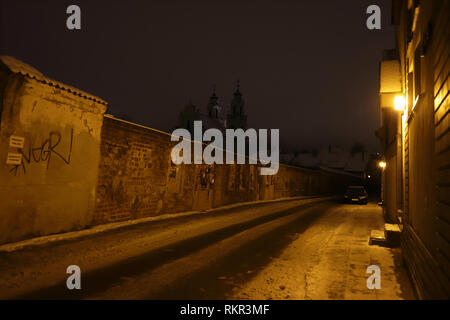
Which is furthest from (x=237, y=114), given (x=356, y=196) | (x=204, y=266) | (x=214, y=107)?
(x=204, y=266)

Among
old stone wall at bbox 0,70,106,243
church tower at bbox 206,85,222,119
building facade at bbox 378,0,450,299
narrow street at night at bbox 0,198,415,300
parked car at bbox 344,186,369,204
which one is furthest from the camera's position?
church tower at bbox 206,85,222,119

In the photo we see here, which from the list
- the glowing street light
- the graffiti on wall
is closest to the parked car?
the glowing street light

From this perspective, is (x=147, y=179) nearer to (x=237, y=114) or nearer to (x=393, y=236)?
(x=393, y=236)

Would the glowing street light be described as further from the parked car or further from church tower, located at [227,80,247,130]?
church tower, located at [227,80,247,130]

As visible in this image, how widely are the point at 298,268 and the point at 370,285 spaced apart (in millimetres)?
1357

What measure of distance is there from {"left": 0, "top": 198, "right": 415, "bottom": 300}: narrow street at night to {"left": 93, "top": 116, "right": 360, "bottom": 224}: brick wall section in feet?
5.97

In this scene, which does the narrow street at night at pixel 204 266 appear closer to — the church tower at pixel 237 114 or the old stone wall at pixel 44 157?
the old stone wall at pixel 44 157

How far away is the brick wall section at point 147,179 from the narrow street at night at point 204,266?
182 cm

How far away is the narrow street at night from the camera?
4578 mm

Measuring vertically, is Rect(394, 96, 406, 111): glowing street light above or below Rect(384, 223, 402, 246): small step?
above

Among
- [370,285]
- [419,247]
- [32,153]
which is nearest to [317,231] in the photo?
[370,285]

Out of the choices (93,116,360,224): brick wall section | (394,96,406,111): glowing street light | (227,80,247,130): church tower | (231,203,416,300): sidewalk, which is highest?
(227,80,247,130): church tower
